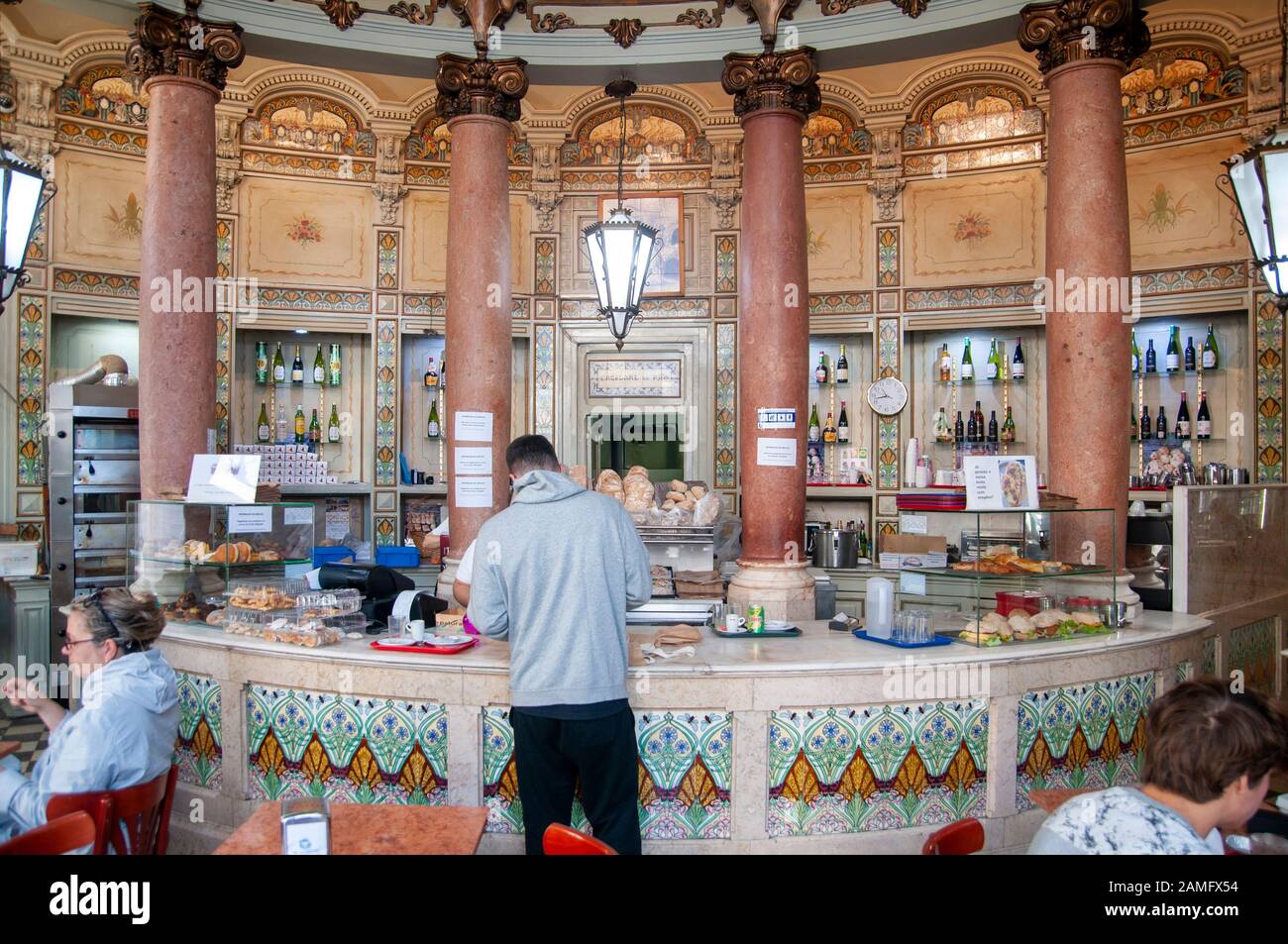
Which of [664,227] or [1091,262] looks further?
[664,227]

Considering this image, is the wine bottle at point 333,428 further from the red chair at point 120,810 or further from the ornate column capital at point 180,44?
the red chair at point 120,810

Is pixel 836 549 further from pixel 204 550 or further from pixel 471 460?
pixel 204 550

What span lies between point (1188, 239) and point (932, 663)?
5786 mm

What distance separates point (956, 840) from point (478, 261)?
4333 mm

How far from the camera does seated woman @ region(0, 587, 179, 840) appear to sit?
278cm

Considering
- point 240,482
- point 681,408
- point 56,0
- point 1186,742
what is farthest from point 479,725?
point 681,408

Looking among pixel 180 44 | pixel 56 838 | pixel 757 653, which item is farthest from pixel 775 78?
pixel 56 838

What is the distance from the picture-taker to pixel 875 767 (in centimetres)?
375

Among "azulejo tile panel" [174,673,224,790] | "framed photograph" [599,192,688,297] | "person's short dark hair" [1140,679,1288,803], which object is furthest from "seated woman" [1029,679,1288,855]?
"framed photograph" [599,192,688,297]

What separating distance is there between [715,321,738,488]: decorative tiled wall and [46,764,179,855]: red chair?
21.5ft

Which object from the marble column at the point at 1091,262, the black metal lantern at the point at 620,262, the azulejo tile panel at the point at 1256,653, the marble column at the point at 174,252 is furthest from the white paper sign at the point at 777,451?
the marble column at the point at 174,252

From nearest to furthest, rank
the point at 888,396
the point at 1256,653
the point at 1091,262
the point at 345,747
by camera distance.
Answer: the point at 345,747 → the point at 1091,262 → the point at 1256,653 → the point at 888,396

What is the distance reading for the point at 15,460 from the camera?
7.58 m
